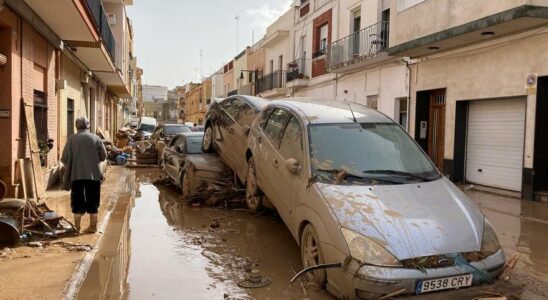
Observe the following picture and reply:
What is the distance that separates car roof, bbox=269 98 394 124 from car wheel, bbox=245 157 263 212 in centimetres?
126

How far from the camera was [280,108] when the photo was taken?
6.53 meters

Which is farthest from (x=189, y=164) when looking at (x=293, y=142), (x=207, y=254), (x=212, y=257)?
(x=293, y=142)

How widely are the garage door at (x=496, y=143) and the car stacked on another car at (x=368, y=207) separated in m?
6.53

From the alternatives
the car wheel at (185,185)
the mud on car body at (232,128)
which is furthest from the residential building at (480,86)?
the car wheel at (185,185)

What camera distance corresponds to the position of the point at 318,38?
21.8m

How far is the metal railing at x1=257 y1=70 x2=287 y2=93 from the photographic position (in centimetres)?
2596

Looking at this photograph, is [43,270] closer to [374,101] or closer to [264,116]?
[264,116]

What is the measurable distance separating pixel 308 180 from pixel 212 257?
1634mm

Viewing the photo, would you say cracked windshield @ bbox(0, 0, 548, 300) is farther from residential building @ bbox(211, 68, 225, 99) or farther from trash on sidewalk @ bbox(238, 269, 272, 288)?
residential building @ bbox(211, 68, 225, 99)

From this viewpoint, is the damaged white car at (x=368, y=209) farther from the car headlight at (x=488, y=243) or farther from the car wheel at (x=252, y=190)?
the car wheel at (x=252, y=190)

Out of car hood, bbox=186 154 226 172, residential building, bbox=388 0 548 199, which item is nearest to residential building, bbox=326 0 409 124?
residential building, bbox=388 0 548 199

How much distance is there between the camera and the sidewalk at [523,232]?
15.9ft

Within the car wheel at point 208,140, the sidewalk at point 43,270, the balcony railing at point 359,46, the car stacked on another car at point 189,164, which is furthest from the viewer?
the balcony railing at point 359,46

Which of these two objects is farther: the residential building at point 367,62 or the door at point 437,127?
the residential building at point 367,62
